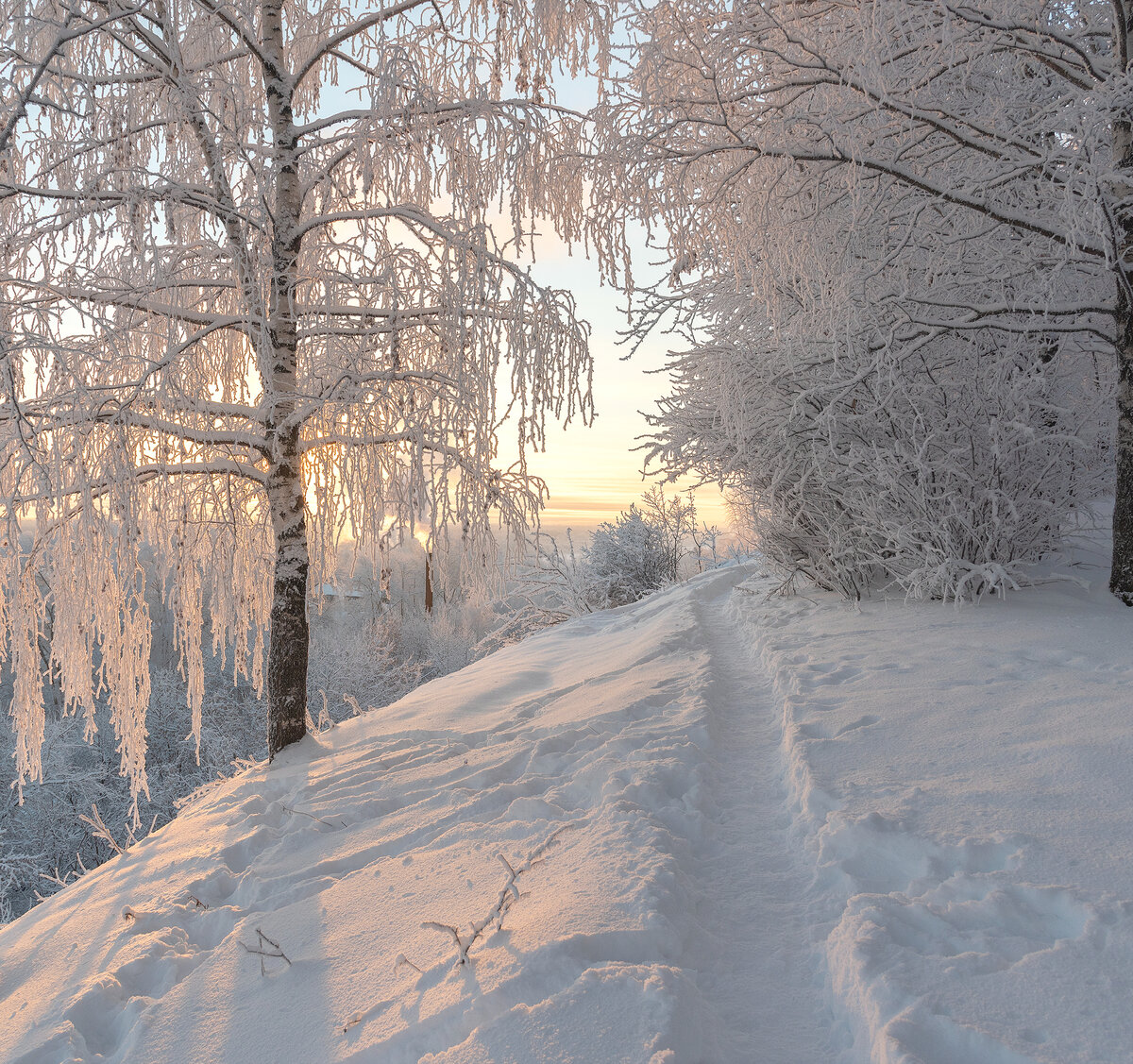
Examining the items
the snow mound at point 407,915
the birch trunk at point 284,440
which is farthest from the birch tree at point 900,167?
the snow mound at point 407,915

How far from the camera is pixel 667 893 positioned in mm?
2553

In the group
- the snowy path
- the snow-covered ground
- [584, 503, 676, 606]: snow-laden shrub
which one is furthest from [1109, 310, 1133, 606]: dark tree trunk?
[584, 503, 676, 606]: snow-laden shrub

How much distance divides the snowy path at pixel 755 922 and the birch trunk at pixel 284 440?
337 cm

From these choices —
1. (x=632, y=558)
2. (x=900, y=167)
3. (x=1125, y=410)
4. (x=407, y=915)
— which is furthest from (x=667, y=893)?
(x=632, y=558)

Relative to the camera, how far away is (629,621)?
10.3 m

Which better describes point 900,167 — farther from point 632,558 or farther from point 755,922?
point 632,558

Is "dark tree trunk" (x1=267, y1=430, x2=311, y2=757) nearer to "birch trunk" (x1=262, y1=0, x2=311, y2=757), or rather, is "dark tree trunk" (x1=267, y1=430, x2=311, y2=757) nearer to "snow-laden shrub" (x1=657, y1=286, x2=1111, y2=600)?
"birch trunk" (x1=262, y1=0, x2=311, y2=757)

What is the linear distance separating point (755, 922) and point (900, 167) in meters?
5.21

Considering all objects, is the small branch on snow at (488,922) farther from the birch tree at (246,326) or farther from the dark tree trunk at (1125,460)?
the dark tree trunk at (1125,460)

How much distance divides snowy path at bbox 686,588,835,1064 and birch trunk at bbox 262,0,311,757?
3.37 m

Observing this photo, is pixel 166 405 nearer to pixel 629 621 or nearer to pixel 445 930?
pixel 445 930

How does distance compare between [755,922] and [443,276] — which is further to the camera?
[443,276]

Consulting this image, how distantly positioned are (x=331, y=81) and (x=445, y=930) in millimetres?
6588

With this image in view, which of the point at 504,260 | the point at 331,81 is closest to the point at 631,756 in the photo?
the point at 504,260
